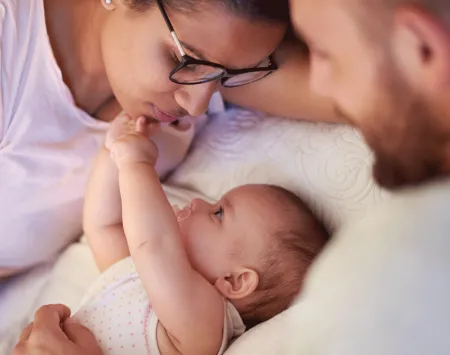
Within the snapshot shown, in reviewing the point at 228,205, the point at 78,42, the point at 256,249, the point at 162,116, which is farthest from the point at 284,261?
the point at 78,42

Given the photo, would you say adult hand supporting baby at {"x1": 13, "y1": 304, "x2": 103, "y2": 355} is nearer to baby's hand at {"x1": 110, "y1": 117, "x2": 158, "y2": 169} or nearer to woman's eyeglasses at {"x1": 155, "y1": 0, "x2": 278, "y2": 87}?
baby's hand at {"x1": 110, "y1": 117, "x2": 158, "y2": 169}

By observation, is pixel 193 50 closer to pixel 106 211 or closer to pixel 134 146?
pixel 134 146

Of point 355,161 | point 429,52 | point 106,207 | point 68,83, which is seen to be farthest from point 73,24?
point 429,52

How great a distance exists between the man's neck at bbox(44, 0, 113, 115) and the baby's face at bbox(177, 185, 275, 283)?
0.39 meters

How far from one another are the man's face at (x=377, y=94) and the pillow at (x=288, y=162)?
36 cm

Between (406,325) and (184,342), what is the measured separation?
1.86 ft

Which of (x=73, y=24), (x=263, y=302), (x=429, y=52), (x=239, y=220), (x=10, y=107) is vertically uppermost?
(x=429, y=52)

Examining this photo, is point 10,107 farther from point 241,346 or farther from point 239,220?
point 241,346

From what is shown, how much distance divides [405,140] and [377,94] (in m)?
0.06

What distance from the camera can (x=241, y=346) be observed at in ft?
3.18

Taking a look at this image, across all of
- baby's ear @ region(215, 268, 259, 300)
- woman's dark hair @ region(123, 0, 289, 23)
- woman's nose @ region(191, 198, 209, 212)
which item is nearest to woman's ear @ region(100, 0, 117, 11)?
woman's dark hair @ region(123, 0, 289, 23)

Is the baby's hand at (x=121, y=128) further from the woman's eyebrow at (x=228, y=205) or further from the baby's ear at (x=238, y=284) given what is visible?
the baby's ear at (x=238, y=284)

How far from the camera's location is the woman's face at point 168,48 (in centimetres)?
95

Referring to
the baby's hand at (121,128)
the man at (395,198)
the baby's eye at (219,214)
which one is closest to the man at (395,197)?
the man at (395,198)
